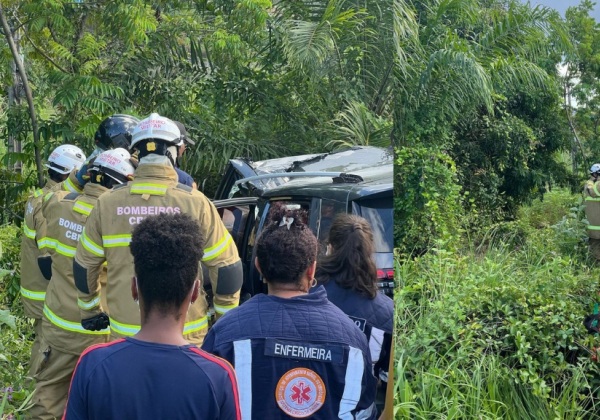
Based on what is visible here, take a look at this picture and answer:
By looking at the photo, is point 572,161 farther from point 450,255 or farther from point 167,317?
point 167,317

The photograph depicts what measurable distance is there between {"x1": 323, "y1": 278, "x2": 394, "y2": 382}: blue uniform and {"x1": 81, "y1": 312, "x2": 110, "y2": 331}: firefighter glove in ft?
2.13

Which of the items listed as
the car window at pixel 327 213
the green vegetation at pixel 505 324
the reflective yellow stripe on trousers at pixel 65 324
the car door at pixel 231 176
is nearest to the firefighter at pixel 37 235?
the reflective yellow stripe on trousers at pixel 65 324

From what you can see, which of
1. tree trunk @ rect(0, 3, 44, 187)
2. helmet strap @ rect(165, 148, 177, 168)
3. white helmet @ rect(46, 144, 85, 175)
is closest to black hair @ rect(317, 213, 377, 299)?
helmet strap @ rect(165, 148, 177, 168)

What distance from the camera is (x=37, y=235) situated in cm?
252

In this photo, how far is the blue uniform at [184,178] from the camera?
1755 mm

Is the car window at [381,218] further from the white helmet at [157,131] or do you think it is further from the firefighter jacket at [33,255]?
the firefighter jacket at [33,255]

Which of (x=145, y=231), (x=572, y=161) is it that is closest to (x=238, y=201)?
(x=145, y=231)

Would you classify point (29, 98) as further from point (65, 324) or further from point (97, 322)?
point (97, 322)

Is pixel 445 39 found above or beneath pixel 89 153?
above

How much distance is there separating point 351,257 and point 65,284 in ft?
3.29

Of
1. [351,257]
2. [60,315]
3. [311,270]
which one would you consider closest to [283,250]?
[311,270]

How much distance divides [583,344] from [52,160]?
175cm

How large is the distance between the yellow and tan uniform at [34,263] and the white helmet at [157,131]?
0.80m

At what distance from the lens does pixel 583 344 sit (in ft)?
5.49
